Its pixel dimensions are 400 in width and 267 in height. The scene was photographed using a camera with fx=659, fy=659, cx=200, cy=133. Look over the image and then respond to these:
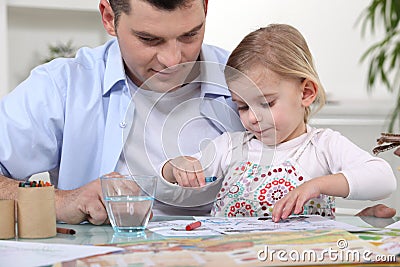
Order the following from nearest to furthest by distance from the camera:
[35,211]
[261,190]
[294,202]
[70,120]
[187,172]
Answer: [35,211], [294,202], [187,172], [261,190], [70,120]

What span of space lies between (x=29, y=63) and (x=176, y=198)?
226cm

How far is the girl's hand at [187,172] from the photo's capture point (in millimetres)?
1451

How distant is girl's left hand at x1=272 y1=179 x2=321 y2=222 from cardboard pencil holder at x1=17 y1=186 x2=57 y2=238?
17.6 inches

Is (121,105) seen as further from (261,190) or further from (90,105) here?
(261,190)

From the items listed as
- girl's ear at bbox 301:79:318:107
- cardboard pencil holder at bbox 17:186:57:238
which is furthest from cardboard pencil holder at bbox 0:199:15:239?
girl's ear at bbox 301:79:318:107

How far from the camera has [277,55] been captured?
1.59 m

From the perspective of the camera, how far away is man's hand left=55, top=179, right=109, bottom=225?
134cm

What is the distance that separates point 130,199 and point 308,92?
621 millimetres

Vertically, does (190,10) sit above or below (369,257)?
above

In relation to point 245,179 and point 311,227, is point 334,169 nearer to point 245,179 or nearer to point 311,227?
point 245,179

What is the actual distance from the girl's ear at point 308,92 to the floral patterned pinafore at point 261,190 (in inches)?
4.8

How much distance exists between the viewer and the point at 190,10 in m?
1.55

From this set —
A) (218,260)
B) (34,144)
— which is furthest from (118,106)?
(218,260)

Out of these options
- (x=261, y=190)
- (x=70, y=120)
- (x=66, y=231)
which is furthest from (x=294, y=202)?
(x=70, y=120)
